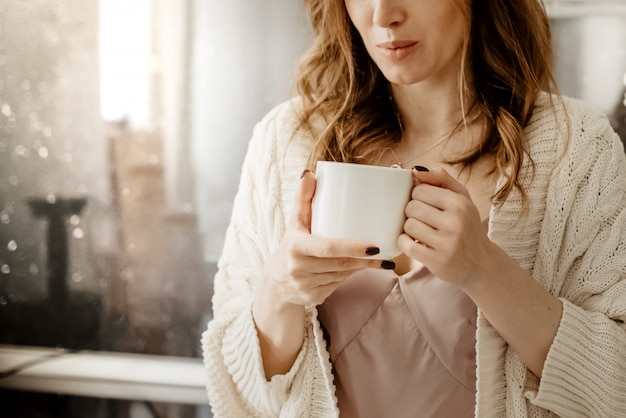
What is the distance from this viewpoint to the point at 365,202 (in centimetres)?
68

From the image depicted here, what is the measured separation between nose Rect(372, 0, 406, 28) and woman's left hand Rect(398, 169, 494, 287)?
0.28 m

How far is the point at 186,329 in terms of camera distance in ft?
4.76

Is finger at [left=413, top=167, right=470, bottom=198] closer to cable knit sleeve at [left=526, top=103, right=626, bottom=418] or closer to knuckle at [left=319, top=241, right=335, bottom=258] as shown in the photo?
knuckle at [left=319, top=241, right=335, bottom=258]

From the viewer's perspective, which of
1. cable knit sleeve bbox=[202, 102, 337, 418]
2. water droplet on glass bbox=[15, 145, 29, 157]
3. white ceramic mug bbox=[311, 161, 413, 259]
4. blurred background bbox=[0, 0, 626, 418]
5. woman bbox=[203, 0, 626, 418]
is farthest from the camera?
water droplet on glass bbox=[15, 145, 29, 157]

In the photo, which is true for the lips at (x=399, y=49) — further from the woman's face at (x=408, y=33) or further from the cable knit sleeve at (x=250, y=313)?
the cable knit sleeve at (x=250, y=313)

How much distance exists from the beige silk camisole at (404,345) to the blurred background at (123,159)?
0.54 metres

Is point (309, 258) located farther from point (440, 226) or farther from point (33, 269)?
point (33, 269)

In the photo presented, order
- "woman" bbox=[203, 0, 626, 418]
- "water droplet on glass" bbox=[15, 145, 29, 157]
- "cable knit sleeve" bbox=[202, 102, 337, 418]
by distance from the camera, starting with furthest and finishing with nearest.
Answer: "water droplet on glass" bbox=[15, 145, 29, 157] < "cable knit sleeve" bbox=[202, 102, 337, 418] < "woman" bbox=[203, 0, 626, 418]

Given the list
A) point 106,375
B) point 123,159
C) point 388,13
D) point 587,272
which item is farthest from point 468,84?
point 106,375

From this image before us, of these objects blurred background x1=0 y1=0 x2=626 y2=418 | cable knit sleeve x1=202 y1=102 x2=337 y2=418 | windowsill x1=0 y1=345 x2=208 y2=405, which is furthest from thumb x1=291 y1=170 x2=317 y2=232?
windowsill x1=0 y1=345 x2=208 y2=405

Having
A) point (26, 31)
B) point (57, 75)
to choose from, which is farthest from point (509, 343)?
point (26, 31)

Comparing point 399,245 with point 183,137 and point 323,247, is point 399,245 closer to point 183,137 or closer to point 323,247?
point 323,247

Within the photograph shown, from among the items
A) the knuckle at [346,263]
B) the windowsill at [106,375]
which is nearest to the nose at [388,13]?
the knuckle at [346,263]

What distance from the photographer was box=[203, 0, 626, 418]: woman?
0.86 m
